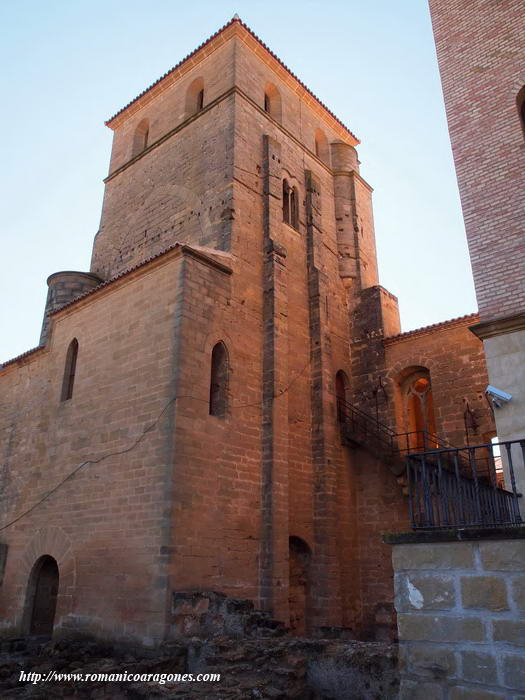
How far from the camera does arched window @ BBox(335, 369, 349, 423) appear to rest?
48.1 ft

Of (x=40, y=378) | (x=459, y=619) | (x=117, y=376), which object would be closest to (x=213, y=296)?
(x=117, y=376)

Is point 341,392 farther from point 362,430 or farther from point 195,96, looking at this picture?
point 195,96

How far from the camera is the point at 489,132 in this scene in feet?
29.8

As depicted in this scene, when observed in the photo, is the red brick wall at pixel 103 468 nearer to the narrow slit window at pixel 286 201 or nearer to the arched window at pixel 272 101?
the narrow slit window at pixel 286 201

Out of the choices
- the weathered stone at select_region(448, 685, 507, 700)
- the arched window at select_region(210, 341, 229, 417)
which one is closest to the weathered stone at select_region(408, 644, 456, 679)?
the weathered stone at select_region(448, 685, 507, 700)

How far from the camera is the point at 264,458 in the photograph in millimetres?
11508

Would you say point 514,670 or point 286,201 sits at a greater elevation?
point 286,201

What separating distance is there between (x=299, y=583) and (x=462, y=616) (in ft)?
27.2

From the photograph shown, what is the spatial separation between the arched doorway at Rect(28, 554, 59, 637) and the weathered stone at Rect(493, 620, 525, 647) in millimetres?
9906

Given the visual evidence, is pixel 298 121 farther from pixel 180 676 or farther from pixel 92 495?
pixel 180 676

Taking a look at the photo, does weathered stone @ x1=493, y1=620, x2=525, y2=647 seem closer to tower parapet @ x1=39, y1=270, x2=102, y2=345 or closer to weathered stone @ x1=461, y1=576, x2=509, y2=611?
weathered stone @ x1=461, y1=576, x2=509, y2=611

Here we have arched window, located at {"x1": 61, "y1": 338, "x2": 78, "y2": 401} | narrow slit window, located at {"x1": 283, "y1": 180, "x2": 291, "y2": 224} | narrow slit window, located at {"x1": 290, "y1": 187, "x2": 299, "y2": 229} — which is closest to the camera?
arched window, located at {"x1": 61, "y1": 338, "x2": 78, "y2": 401}

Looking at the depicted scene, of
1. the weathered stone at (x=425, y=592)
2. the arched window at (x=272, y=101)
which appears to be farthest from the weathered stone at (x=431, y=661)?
the arched window at (x=272, y=101)

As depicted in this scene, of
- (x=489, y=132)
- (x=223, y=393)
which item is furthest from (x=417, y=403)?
(x=489, y=132)
